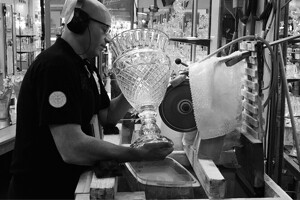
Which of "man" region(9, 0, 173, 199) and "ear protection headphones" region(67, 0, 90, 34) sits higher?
"ear protection headphones" region(67, 0, 90, 34)

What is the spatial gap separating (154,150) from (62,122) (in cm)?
33

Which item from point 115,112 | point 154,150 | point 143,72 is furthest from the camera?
point 115,112

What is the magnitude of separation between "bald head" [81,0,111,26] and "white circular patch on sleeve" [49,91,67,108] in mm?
399

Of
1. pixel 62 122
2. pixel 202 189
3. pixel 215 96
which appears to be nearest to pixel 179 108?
pixel 215 96

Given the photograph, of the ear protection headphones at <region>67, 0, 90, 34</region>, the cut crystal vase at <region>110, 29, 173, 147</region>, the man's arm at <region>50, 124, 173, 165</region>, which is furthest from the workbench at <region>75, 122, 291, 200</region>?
the ear protection headphones at <region>67, 0, 90, 34</region>

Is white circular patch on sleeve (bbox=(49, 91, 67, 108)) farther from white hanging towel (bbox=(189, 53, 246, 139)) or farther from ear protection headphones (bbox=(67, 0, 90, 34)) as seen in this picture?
white hanging towel (bbox=(189, 53, 246, 139))

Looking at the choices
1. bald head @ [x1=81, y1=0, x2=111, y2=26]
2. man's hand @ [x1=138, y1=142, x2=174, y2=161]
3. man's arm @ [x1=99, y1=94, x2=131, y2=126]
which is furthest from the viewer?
man's arm @ [x1=99, y1=94, x2=131, y2=126]

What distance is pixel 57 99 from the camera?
1.29 meters

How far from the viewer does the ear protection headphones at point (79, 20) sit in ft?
4.81

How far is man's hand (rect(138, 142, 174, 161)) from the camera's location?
1.27 m

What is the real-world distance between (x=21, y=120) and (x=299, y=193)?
2012 millimetres

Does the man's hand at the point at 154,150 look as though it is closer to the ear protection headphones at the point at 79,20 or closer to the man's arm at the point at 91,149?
the man's arm at the point at 91,149

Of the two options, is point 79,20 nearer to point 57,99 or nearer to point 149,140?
point 57,99

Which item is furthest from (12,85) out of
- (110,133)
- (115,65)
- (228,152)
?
(228,152)
